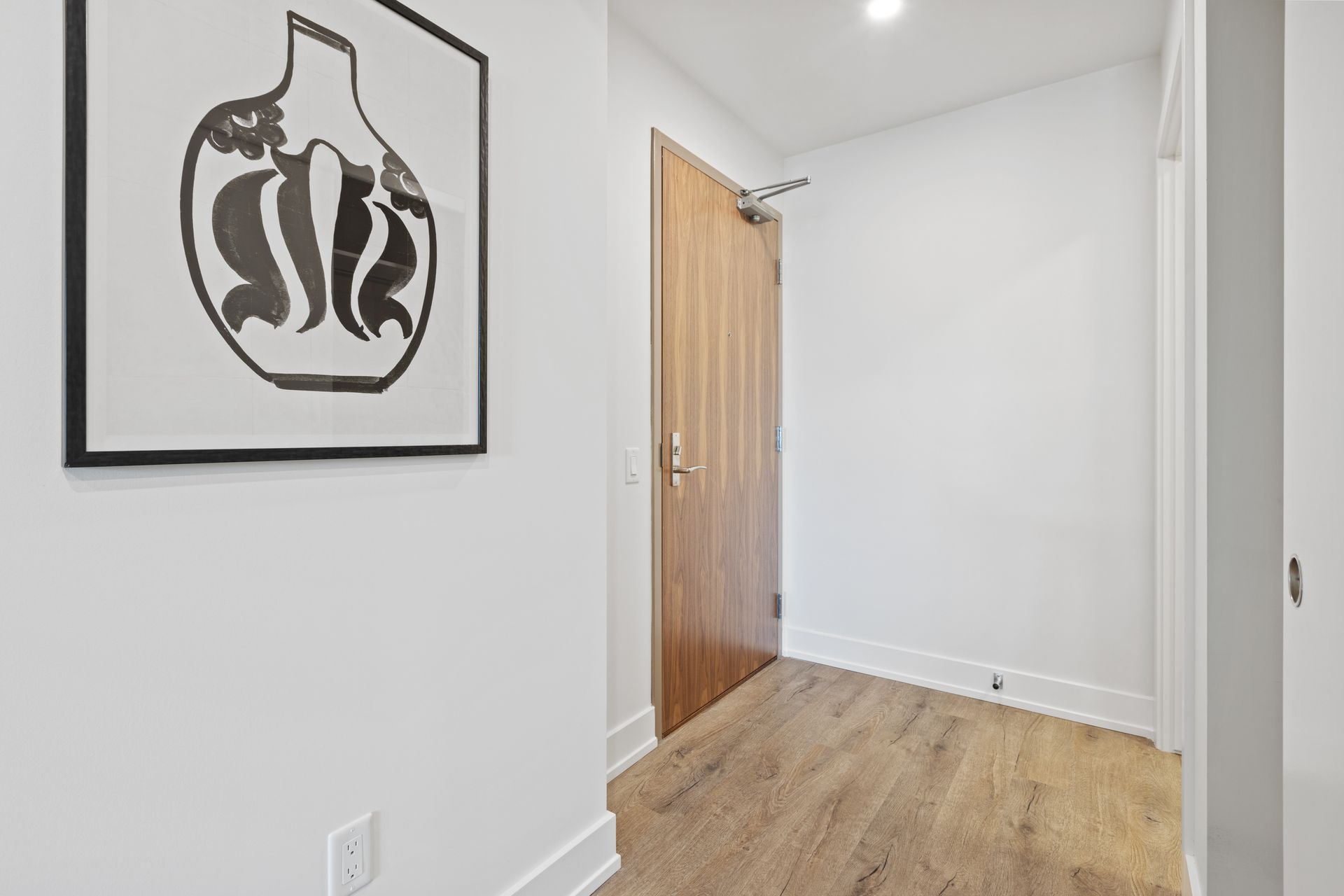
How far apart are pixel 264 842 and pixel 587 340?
1.15m

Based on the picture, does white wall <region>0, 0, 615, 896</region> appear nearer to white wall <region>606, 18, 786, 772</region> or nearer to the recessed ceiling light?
white wall <region>606, 18, 786, 772</region>

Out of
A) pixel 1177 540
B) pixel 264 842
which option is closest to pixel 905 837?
pixel 1177 540

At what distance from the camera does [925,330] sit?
2820 millimetres

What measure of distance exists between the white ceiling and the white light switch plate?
147cm

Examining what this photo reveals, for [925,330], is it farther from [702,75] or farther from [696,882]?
[696,882]

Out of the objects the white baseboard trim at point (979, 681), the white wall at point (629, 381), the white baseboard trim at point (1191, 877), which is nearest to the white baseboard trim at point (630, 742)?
the white wall at point (629, 381)

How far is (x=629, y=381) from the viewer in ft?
7.27

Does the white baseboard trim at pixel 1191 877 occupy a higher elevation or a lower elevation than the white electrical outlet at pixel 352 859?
lower

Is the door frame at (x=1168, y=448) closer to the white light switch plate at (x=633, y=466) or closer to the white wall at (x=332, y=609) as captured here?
the white light switch plate at (x=633, y=466)

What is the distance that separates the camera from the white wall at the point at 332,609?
0.77 metres

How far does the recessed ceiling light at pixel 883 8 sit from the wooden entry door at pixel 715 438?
2.55 feet

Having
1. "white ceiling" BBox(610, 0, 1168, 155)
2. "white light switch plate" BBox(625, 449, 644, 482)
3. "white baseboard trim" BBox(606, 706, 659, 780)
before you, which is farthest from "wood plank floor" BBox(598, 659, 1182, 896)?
"white ceiling" BBox(610, 0, 1168, 155)

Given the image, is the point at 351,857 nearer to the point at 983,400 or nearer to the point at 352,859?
the point at 352,859

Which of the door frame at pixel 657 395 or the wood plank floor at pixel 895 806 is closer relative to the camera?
the wood plank floor at pixel 895 806
